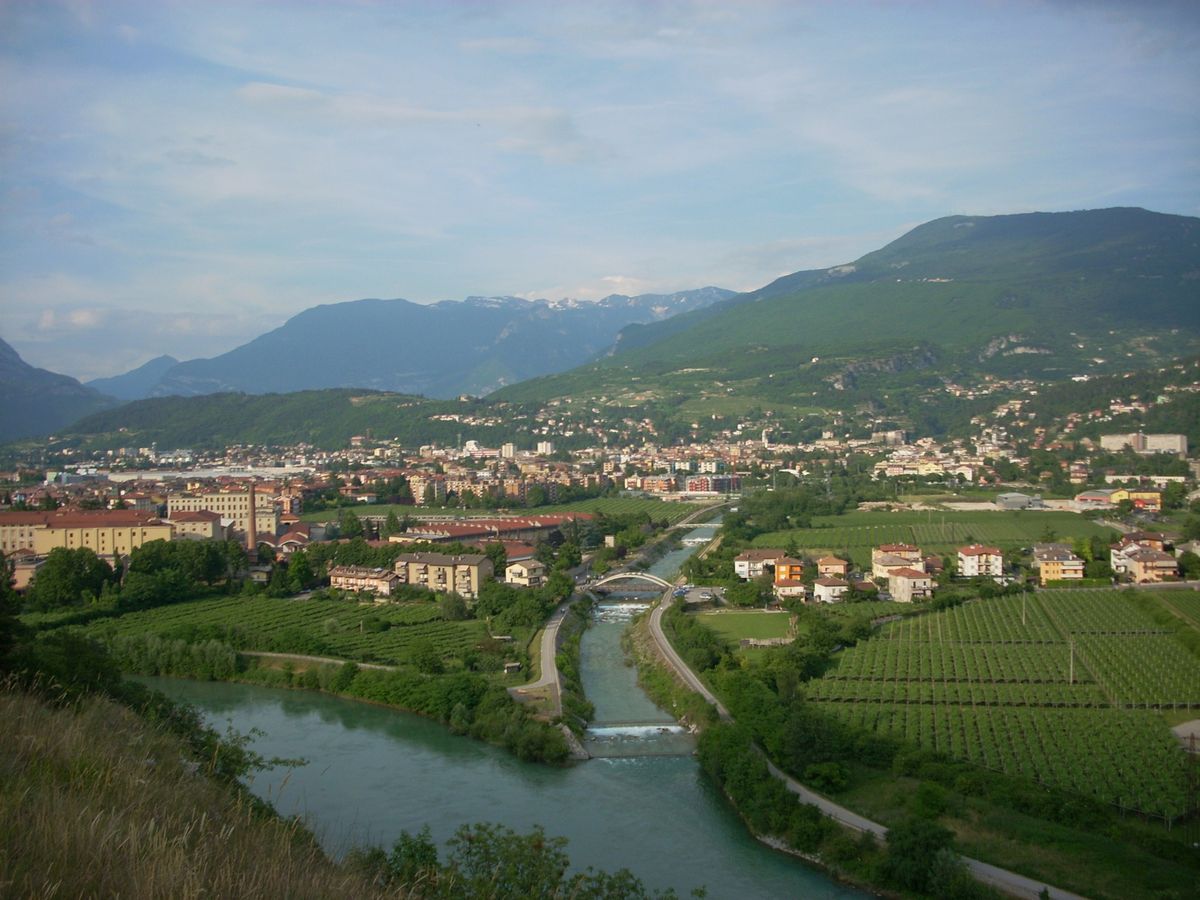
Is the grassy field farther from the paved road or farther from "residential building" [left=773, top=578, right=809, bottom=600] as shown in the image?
the paved road

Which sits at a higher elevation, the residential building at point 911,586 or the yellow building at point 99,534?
the yellow building at point 99,534

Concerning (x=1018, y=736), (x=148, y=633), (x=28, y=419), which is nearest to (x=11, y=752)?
(x=1018, y=736)

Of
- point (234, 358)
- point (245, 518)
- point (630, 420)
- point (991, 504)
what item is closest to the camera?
point (245, 518)

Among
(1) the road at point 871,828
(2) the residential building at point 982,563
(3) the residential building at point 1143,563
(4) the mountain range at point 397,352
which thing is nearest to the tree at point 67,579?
(1) the road at point 871,828

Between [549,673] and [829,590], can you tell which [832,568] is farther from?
[549,673]

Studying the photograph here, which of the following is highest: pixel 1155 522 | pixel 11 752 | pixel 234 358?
pixel 234 358

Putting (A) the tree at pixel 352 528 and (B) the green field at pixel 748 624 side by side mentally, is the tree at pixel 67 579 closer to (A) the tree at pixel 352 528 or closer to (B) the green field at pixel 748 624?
(A) the tree at pixel 352 528

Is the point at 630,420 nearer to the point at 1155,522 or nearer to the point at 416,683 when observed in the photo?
the point at 1155,522
